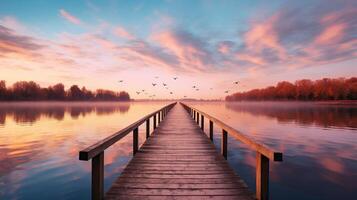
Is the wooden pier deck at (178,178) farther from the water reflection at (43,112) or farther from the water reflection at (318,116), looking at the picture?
the water reflection at (43,112)

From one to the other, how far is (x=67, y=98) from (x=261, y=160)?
15257cm

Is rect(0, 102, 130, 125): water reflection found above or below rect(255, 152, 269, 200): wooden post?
below

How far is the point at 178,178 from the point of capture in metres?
5.38

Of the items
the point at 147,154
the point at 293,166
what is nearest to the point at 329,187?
the point at 293,166

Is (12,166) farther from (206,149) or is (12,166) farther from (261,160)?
(261,160)

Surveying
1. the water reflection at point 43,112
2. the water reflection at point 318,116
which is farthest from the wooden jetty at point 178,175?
the water reflection at point 43,112

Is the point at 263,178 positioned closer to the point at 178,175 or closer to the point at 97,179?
the point at 178,175

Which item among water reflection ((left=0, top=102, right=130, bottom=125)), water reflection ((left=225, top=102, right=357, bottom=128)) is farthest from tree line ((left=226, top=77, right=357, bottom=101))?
water reflection ((left=0, top=102, right=130, bottom=125))

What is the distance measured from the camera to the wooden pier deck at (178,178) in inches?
178

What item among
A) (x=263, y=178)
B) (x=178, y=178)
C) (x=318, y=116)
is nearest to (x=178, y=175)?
(x=178, y=178)

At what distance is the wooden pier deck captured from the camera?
14.9 feet

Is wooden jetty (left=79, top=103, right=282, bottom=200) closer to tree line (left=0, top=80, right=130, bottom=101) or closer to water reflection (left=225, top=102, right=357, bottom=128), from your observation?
water reflection (left=225, top=102, right=357, bottom=128)

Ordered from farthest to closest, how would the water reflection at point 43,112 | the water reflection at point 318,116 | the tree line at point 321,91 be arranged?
1. the tree line at point 321,91
2. the water reflection at point 43,112
3. the water reflection at point 318,116

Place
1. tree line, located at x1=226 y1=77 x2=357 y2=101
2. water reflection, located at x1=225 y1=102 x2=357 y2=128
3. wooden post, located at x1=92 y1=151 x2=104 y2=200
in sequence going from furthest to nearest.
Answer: tree line, located at x1=226 y1=77 x2=357 y2=101, water reflection, located at x1=225 y1=102 x2=357 y2=128, wooden post, located at x1=92 y1=151 x2=104 y2=200
